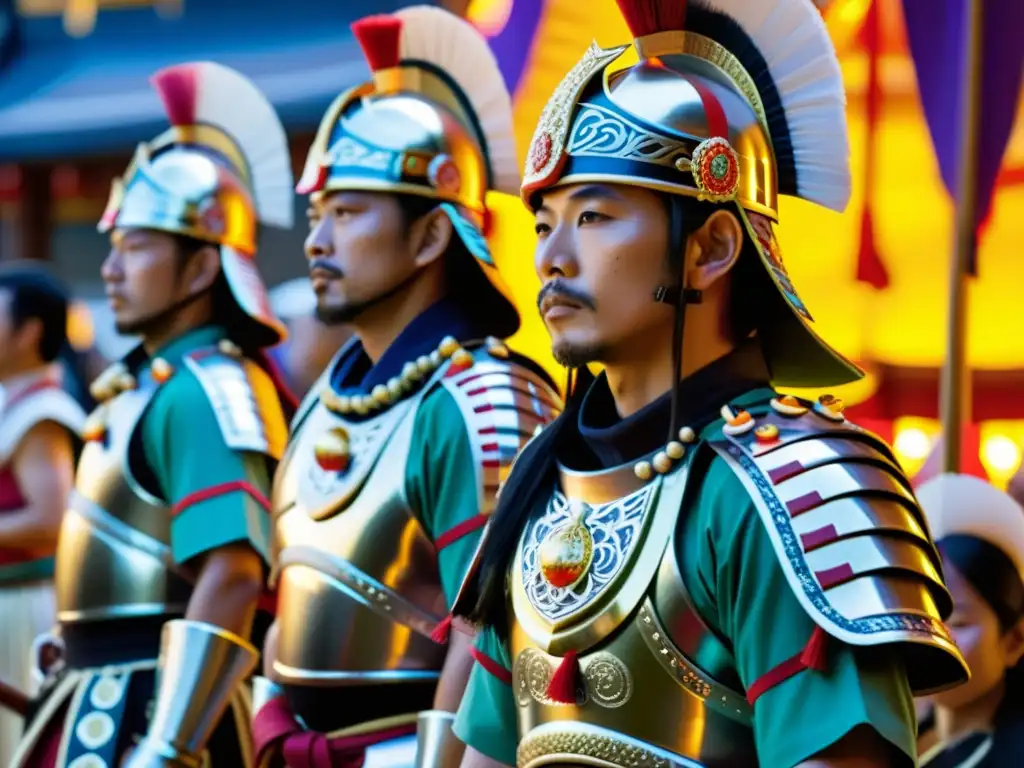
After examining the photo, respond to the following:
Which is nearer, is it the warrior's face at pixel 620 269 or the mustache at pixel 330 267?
the warrior's face at pixel 620 269

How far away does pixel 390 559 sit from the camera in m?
3.32

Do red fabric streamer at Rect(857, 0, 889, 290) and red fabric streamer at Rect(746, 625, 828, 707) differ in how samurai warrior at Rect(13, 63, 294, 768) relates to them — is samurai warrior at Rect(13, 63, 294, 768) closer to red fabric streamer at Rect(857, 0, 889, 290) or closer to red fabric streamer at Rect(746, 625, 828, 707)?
red fabric streamer at Rect(857, 0, 889, 290)

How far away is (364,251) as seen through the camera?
3.56 meters

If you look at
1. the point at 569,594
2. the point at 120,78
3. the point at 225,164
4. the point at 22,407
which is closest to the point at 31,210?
the point at 120,78

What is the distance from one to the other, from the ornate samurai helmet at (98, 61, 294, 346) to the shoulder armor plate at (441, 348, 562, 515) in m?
1.07

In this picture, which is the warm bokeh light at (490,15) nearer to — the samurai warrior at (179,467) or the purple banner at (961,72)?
the samurai warrior at (179,467)

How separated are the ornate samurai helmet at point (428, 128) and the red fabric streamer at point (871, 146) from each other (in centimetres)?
166

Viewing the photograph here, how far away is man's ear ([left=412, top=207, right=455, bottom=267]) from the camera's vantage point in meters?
3.60

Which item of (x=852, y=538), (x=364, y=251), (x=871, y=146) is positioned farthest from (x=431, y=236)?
(x=871, y=146)

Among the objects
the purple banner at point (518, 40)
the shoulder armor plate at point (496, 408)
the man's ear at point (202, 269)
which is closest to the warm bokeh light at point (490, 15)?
the purple banner at point (518, 40)

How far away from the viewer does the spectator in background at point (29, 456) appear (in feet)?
18.0

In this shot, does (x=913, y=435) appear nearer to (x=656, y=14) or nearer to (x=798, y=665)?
(x=656, y=14)

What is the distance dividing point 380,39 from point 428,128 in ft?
0.77

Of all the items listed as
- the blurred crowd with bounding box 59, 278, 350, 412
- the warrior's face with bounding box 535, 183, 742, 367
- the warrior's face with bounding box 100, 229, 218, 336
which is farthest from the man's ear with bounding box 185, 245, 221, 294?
the warrior's face with bounding box 535, 183, 742, 367
